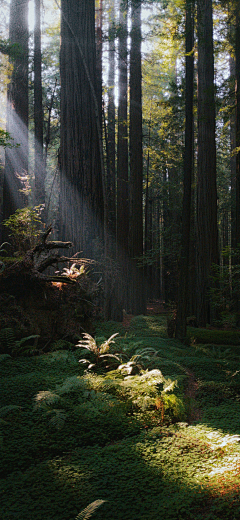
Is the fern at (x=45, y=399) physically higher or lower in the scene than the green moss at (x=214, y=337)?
higher

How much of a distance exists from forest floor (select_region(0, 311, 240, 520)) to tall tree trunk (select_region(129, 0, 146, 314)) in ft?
27.3

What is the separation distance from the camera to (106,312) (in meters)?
8.76

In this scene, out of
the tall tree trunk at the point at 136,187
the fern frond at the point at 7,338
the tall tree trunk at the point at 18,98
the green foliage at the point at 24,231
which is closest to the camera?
the fern frond at the point at 7,338

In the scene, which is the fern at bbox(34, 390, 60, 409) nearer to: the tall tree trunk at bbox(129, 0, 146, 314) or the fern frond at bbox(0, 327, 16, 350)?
the fern frond at bbox(0, 327, 16, 350)

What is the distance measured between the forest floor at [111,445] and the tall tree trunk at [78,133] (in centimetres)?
269

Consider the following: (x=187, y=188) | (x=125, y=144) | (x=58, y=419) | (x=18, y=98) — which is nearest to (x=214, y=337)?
(x=187, y=188)

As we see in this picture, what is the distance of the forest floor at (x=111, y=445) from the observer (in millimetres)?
2367

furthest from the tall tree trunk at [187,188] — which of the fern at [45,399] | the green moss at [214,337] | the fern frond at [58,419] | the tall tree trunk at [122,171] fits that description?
the tall tree trunk at [122,171]

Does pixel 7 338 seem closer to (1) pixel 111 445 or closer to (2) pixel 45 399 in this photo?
(2) pixel 45 399

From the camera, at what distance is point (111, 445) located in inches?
128

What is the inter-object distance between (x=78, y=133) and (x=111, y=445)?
18.4 ft

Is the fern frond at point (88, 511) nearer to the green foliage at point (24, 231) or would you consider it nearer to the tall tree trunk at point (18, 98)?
the green foliage at point (24, 231)

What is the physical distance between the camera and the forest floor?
2.37m

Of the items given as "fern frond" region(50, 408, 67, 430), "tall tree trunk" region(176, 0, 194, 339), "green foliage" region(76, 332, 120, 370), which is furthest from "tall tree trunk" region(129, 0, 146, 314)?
"fern frond" region(50, 408, 67, 430)
